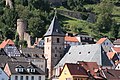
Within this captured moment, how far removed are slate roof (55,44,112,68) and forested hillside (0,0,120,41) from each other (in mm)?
34643

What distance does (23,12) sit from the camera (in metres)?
169

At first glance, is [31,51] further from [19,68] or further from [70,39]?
[19,68]

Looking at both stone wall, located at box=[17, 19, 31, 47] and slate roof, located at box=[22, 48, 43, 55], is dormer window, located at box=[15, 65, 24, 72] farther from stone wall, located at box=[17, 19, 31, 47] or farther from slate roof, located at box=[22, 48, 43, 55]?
stone wall, located at box=[17, 19, 31, 47]

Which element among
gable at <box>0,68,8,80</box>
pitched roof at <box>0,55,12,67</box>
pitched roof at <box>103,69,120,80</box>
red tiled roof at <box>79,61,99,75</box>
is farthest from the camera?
pitched roof at <box>0,55,12,67</box>

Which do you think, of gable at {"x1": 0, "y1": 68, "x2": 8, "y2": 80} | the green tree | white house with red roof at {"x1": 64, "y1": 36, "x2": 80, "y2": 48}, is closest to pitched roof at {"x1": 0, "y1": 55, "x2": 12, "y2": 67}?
gable at {"x1": 0, "y1": 68, "x2": 8, "y2": 80}

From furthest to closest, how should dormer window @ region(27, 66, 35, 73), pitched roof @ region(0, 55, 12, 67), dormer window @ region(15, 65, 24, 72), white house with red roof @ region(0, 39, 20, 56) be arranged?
white house with red roof @ region(0, 39, 20, 56), pitched roof @ region(0, 55, 12, 67), dormer window @ region(27, 66, 35, 73), dormer window @ region(15, 65, 24, 72)

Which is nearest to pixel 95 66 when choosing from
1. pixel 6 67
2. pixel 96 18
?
pixel 6 67

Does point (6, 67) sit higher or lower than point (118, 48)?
higher

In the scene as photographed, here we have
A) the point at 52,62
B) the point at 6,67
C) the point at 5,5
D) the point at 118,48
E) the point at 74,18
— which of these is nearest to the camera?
the point at 6,67

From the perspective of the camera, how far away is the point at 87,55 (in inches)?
4658

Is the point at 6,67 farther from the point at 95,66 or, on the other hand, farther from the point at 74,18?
the point at 74,18

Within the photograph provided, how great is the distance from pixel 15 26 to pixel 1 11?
33.7ft

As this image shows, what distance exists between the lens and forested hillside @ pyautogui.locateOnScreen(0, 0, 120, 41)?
159 m

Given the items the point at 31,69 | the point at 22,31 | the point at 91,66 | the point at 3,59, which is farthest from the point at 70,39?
the point at 31,69
